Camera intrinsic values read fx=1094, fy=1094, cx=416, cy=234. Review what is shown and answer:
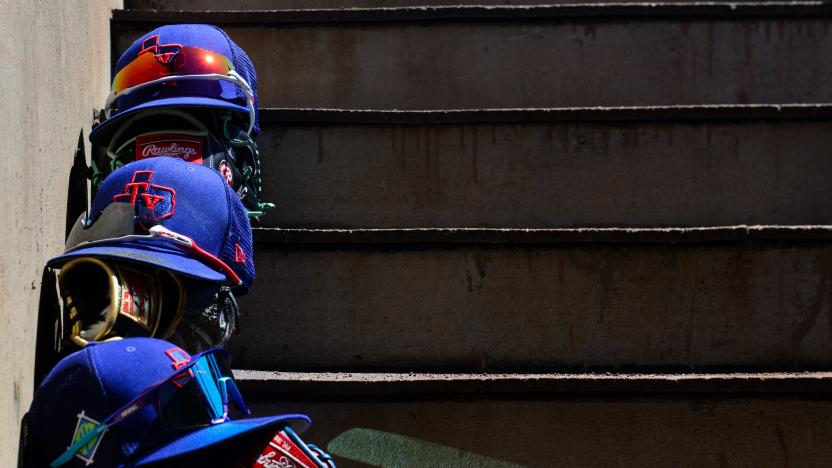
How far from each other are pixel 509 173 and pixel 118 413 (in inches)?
58.5

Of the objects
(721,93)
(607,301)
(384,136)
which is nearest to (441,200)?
(384,136)

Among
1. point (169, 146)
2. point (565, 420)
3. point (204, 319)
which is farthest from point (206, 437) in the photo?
point (565, 420)

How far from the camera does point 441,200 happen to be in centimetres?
279

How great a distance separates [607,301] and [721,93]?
0.95 meters

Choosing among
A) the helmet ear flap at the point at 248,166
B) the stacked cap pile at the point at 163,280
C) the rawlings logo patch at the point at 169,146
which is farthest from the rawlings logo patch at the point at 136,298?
the helmet ear flap at the point at 248,166

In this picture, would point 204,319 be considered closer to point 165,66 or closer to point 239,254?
point 239,254

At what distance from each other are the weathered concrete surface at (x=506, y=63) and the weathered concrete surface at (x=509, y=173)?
37 centimetres

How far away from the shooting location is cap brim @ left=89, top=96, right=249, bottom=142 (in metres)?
2.29

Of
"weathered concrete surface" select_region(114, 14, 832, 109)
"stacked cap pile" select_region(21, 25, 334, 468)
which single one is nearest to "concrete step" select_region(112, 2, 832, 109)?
"weathered concrete surface" select_region(114, 14, 832, 109)

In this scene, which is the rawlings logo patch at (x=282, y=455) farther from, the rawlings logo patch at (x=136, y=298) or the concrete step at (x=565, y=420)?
the concrete step at (x=565, y=420)

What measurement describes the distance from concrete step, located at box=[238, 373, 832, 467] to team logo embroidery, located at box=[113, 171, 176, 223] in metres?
0.57

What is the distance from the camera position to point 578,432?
93.8 inches

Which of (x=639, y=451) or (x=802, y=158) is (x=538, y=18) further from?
(x=639, y=451)

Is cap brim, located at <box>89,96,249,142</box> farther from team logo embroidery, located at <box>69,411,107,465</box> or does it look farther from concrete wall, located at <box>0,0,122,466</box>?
team logo embroidery, located at <box>69,411,107,465</box>
